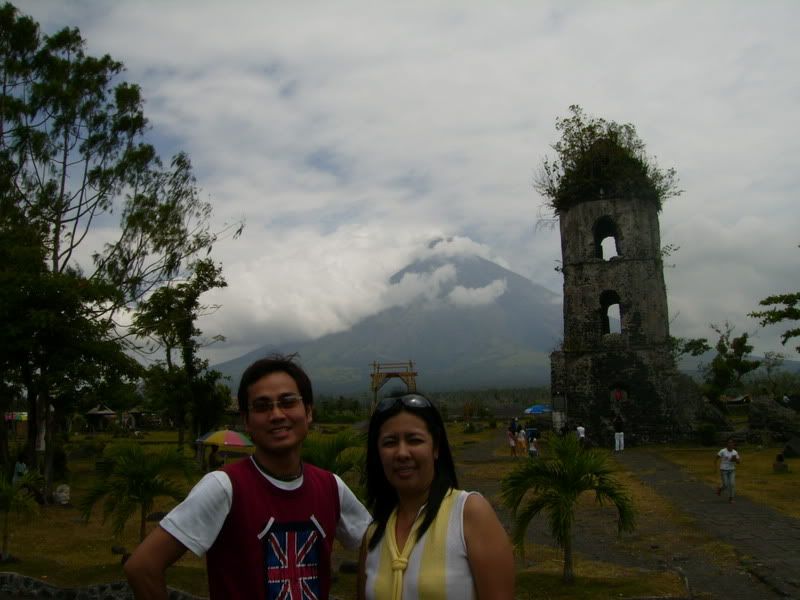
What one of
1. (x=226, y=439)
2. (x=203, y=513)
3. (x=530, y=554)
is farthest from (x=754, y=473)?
(x=203, y=513)

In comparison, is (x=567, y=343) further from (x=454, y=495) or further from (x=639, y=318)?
(x=454, y=495)

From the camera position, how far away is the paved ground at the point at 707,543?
6.39 metres

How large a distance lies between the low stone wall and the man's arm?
181 inches

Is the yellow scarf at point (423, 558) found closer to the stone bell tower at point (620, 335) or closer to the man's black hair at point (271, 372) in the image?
the man's black hair at point (271, 372)

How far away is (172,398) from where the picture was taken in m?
19.3

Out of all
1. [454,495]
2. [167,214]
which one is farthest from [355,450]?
[167,214]

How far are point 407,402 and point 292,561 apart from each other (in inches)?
23.3

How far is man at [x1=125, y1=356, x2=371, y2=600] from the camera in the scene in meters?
1.90

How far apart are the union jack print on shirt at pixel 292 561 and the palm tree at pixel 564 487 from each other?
417cm

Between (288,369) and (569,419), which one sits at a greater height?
(288,369)

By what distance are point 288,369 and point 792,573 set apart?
256 inches

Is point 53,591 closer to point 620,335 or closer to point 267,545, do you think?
point 267,545

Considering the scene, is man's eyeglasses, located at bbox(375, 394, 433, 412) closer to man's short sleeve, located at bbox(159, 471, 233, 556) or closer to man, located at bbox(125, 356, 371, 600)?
man, located at bbox(125, 356, 371, 600)

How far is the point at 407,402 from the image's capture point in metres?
2.15
